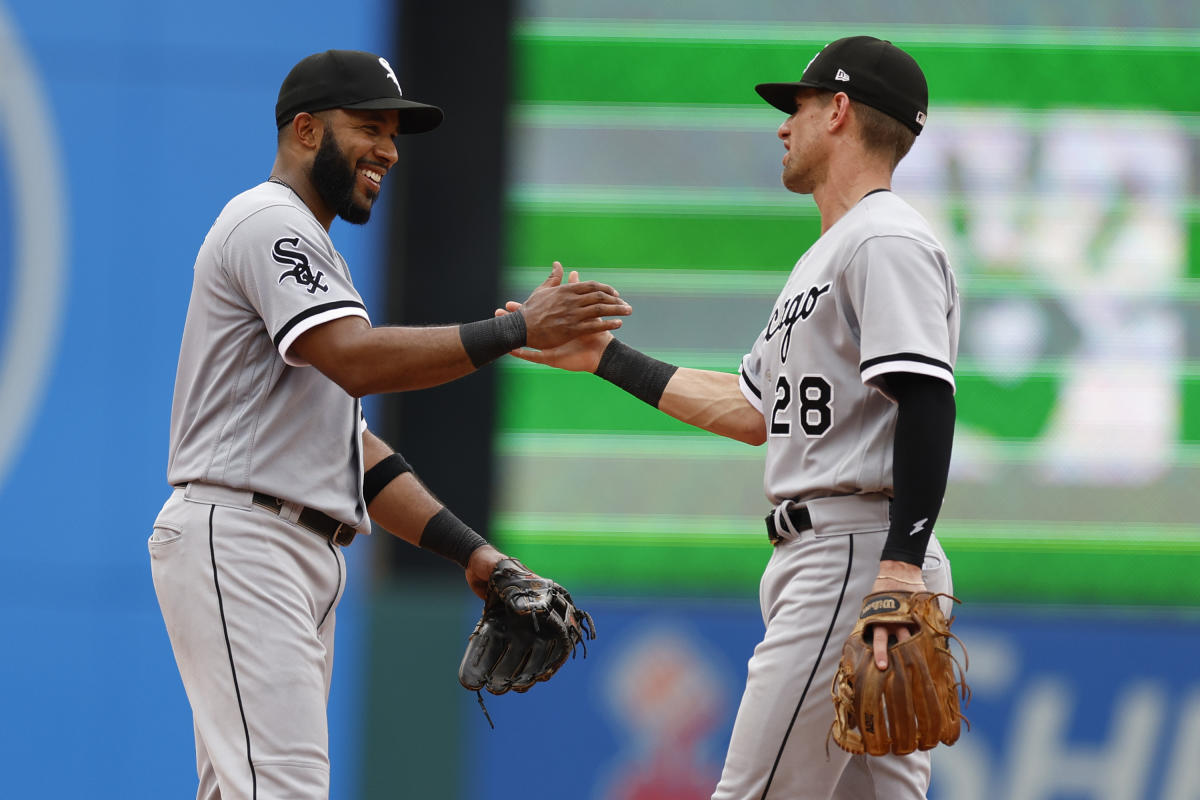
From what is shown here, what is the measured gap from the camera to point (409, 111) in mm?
3553

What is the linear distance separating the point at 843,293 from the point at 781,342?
20 centimetres

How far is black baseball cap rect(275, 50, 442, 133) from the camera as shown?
3.46 meters

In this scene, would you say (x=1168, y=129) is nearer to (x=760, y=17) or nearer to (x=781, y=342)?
(x=760, y=17)

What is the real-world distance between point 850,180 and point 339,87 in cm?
115

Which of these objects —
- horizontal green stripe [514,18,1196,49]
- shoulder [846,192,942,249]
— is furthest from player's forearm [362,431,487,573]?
horizontal green stripe [514,18,1196,49]

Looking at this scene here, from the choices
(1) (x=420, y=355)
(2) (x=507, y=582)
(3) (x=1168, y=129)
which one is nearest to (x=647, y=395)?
(2) (x=507, y=582)

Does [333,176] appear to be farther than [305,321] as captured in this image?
Yes

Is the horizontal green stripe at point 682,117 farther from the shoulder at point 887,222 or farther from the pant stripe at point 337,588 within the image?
the pant stripe at point 337,588

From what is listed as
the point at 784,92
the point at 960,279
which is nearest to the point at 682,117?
the point at 960,279

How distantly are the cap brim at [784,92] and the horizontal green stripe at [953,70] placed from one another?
8.60 ft

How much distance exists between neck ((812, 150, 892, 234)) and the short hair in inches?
1.3

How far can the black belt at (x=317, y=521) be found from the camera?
324cm

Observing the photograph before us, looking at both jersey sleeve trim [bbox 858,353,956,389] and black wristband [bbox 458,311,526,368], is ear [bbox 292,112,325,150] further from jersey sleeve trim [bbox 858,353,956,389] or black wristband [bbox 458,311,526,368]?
jersey sleeve trim [bbox 858,353,956,389]

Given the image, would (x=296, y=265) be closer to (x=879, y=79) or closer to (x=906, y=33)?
(x=879, y=79)
